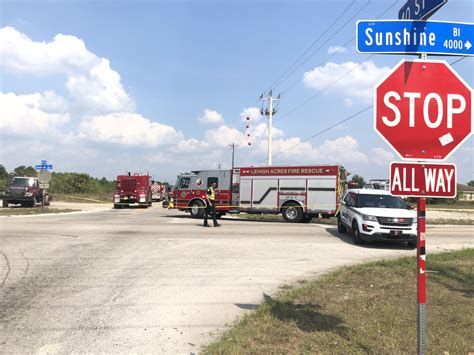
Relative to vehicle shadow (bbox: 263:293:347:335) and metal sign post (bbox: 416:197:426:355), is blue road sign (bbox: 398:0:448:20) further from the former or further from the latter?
vehicle shadow (bbox: 263:293:347:335)

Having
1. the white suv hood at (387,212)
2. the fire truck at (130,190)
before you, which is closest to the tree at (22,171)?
the fire truck at (130,190)

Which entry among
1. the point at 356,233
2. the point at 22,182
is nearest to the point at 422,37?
the point at 356,233

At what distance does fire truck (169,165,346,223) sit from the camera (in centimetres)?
2125

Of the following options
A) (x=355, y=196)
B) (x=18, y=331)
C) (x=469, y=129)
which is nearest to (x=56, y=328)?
(x=18, y=331)

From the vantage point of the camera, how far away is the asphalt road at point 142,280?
5.06m

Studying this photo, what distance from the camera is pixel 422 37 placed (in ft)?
12.9

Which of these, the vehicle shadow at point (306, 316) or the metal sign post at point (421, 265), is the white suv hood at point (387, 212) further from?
the metal sign post at point (421, 265)

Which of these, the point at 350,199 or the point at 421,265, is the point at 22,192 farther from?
the point at 421,265

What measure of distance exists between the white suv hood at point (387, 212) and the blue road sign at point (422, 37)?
381 inches

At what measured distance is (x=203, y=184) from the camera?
2381 centimetres

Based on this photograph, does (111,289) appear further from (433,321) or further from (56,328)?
(433,321)

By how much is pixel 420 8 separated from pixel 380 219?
9.78 m

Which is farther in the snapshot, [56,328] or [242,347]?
[56,328]

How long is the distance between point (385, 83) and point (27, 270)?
25.7ft
